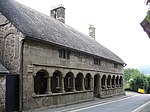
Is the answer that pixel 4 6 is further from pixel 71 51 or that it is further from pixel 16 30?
pixel 71 51

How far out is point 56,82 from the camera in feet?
81.8

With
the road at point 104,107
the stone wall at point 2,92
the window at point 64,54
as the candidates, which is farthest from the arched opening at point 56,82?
the stone wall at point 2,92

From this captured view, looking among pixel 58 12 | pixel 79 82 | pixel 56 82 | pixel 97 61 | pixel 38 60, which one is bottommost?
pixel 79 82

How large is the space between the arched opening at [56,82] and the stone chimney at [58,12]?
13294 millimetres

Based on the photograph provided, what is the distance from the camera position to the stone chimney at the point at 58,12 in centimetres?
3659

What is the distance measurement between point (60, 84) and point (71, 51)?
3.16 meters

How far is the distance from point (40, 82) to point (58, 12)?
16.2 meters

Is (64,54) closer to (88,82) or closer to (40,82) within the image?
(40,82)

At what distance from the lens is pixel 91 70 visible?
2953 centimetres

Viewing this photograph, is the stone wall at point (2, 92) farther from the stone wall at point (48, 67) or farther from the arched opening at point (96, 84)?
the arched opening at point (96, 84)

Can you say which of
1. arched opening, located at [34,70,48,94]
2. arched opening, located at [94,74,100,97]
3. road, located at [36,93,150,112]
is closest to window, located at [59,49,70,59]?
arched opening, located at [34,70,48,94]

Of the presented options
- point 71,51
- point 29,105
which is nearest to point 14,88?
point 29,105

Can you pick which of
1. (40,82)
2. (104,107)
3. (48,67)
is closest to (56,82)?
(40,82)

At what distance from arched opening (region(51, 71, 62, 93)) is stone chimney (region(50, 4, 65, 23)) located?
43.6 feet
